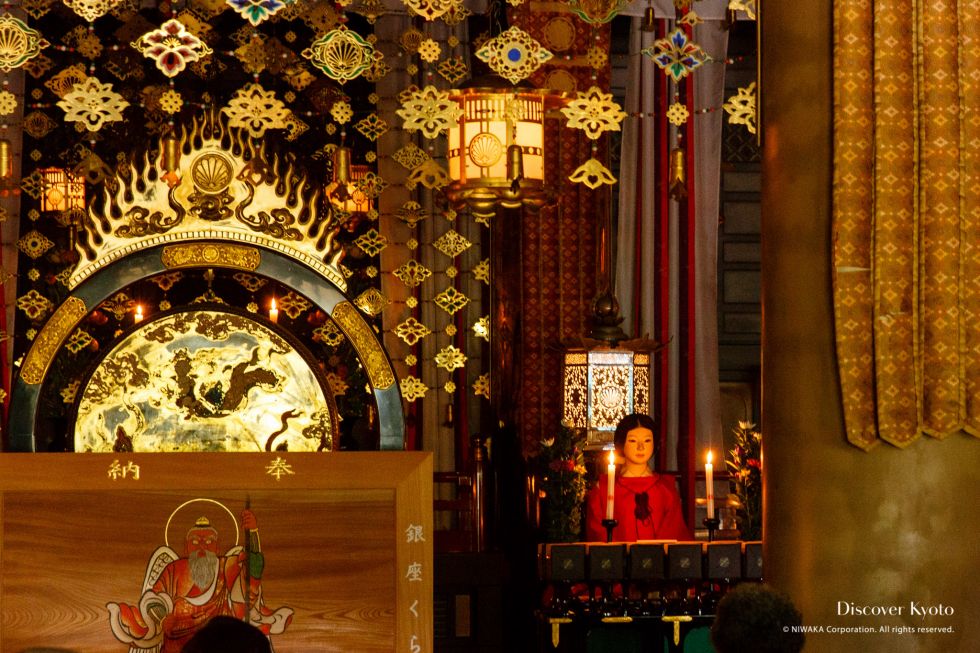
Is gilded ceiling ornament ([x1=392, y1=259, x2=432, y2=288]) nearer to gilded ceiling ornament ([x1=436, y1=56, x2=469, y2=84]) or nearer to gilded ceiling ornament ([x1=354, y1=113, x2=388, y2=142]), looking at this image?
gilded ceiling ornament ([x1=354, y1=113, x2=388, y2=142])

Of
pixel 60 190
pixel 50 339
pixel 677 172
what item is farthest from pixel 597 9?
pixel 60 190

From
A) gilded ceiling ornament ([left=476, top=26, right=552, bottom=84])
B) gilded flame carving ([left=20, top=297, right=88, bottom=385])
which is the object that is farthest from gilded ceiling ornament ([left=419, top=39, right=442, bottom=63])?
gilded flame carving ([left=20, top=297, right=88, bottom=385])

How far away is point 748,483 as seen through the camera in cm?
494

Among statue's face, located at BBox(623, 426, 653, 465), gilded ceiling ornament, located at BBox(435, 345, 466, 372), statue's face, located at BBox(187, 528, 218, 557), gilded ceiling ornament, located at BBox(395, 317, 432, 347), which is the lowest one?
statue's face, located at BBox(187, 528, 218, 557)

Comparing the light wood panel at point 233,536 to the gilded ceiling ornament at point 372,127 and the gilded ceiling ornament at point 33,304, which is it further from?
the gilded ceiling ornament at point 372,127

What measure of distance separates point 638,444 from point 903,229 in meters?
2.34

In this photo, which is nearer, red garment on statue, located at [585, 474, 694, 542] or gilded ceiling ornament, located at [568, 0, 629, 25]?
gilded ceiling ornament, located at [568, 0, 629, 25]

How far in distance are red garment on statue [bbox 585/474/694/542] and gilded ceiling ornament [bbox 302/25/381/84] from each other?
195cm

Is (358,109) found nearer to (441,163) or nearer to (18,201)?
(441,163)

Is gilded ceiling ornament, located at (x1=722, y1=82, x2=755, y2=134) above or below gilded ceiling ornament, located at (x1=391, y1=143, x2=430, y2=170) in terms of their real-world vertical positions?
below

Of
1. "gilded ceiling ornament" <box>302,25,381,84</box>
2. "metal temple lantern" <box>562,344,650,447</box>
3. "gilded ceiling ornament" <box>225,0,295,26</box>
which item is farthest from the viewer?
"metal temple lantern" <box>562,344,650,447</box>

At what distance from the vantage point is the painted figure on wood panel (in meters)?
3.42

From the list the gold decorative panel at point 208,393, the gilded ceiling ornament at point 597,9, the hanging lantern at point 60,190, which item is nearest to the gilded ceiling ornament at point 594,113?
A: the gilded ceiling ornament at point 597,9

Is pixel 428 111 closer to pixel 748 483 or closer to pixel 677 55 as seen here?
pixel 677 55
